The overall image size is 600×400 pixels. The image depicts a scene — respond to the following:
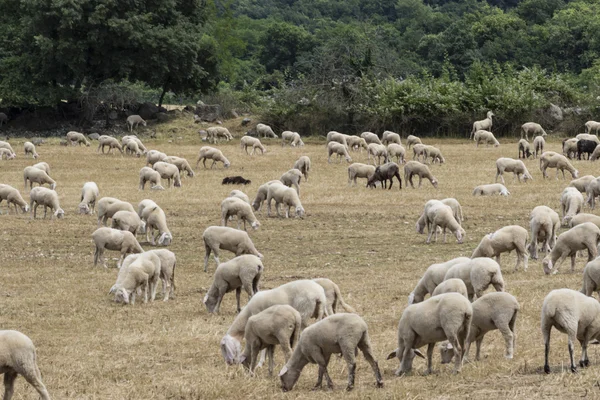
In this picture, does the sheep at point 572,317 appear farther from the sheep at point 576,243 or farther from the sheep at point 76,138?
the sheep at point 76,138

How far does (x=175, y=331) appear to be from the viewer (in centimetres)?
1419

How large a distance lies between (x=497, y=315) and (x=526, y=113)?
134 ft

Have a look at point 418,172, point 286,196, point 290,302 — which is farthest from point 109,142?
point 290,302

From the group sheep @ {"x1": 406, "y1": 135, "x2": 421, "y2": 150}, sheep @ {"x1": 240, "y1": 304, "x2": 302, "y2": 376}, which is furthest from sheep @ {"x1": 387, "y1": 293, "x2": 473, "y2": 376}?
sheep @ {"x1": 406, "y1": 135, "x2": 421, "y2": 150}

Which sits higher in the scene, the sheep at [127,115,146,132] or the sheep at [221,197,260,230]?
the sheep at [221,197,260,230]

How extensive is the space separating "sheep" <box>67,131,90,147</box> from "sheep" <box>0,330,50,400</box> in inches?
1480

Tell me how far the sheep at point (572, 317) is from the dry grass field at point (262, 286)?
30 centimetres

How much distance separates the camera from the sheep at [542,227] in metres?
19.7

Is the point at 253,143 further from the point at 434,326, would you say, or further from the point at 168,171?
the point at 434,326

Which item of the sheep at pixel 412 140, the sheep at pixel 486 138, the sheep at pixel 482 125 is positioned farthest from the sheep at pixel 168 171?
the sheep at pixel 482 125

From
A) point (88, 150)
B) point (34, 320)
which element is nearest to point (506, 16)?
point (88, 150)

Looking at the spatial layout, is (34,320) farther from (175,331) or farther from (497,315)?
(497,315)

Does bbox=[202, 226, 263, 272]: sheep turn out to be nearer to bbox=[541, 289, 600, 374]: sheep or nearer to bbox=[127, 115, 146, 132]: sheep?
bbox=[541, 289, 600, 374]: sheep

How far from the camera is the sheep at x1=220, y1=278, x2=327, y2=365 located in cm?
1245
